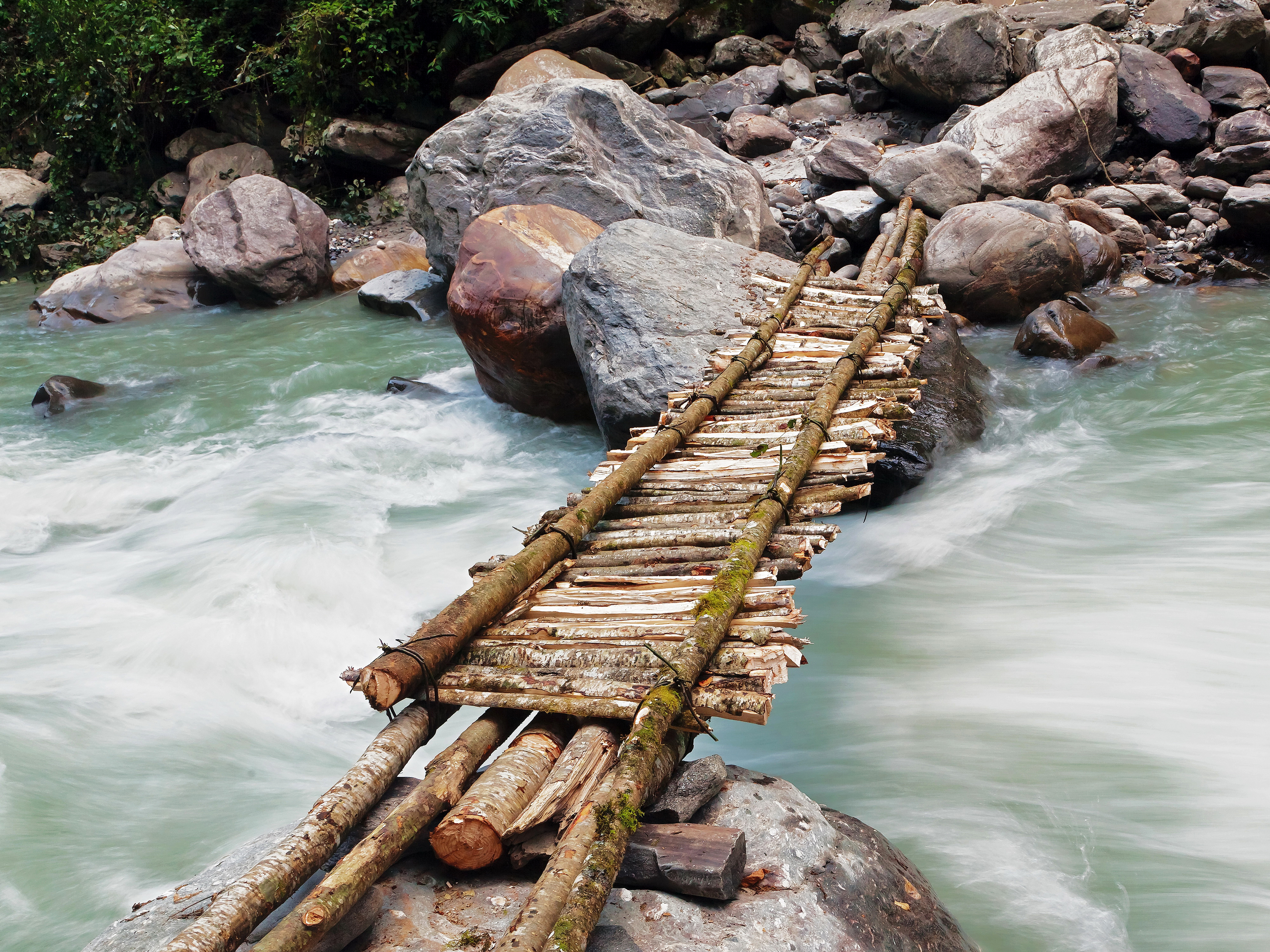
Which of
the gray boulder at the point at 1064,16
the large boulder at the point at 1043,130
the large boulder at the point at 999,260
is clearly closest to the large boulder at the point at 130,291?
the large boulder at the point at 999,260

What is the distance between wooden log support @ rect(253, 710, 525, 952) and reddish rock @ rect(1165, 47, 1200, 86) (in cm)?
1208

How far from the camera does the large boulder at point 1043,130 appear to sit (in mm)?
9828

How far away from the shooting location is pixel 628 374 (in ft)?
19.0

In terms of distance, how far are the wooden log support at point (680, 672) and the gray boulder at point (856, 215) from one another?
4.22 m

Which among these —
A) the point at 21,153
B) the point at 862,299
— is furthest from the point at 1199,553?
the point at 21,153

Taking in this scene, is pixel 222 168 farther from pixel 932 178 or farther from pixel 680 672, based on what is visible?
pixel 680 672

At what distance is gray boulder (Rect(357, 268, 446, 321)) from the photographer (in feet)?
33.4

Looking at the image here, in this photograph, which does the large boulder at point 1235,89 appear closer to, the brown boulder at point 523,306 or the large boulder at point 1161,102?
the large boulder at point 1161,102

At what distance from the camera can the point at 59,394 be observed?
8.37 metres

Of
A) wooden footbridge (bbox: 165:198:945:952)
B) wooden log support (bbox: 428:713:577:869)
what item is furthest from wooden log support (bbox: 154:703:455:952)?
wooden log support (bbox: 428:713:577:869)

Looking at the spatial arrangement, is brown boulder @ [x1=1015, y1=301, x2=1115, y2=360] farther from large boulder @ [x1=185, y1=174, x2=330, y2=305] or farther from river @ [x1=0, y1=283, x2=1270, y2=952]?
large boulder @ [x1=185, y1=174, x2=330, y2=305]

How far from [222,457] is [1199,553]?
6.53 meters

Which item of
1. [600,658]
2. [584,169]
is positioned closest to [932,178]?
[584,169]

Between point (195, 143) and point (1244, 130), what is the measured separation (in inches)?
576
